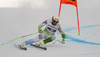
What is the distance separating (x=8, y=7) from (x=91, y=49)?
3728mm

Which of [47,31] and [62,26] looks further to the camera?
[62,26]

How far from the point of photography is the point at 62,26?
19.2 ft

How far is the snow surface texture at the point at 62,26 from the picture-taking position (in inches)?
150

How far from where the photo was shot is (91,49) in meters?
4.09

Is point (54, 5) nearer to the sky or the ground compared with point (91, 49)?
nearer to the sky

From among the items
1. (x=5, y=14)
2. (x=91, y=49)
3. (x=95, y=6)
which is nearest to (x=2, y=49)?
(x=91, y=49)

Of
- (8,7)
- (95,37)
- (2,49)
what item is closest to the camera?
(2,49)

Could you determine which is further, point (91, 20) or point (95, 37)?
point (91, 20)

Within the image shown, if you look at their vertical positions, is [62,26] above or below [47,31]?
below

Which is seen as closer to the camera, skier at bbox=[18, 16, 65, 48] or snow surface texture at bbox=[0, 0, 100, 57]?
snow surface texture at bbox=[0, 0, 100, 57]

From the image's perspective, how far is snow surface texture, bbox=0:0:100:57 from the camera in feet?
12.5

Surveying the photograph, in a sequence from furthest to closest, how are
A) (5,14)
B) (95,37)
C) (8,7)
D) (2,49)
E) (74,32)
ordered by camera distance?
1. (8,7)
2. (5,14)
3. (74,32)
4. (95,37)
5. (2,49)

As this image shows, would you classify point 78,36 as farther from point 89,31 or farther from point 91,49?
point 91,49

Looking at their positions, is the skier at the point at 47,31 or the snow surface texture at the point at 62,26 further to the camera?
the skier at the point at 47,31
